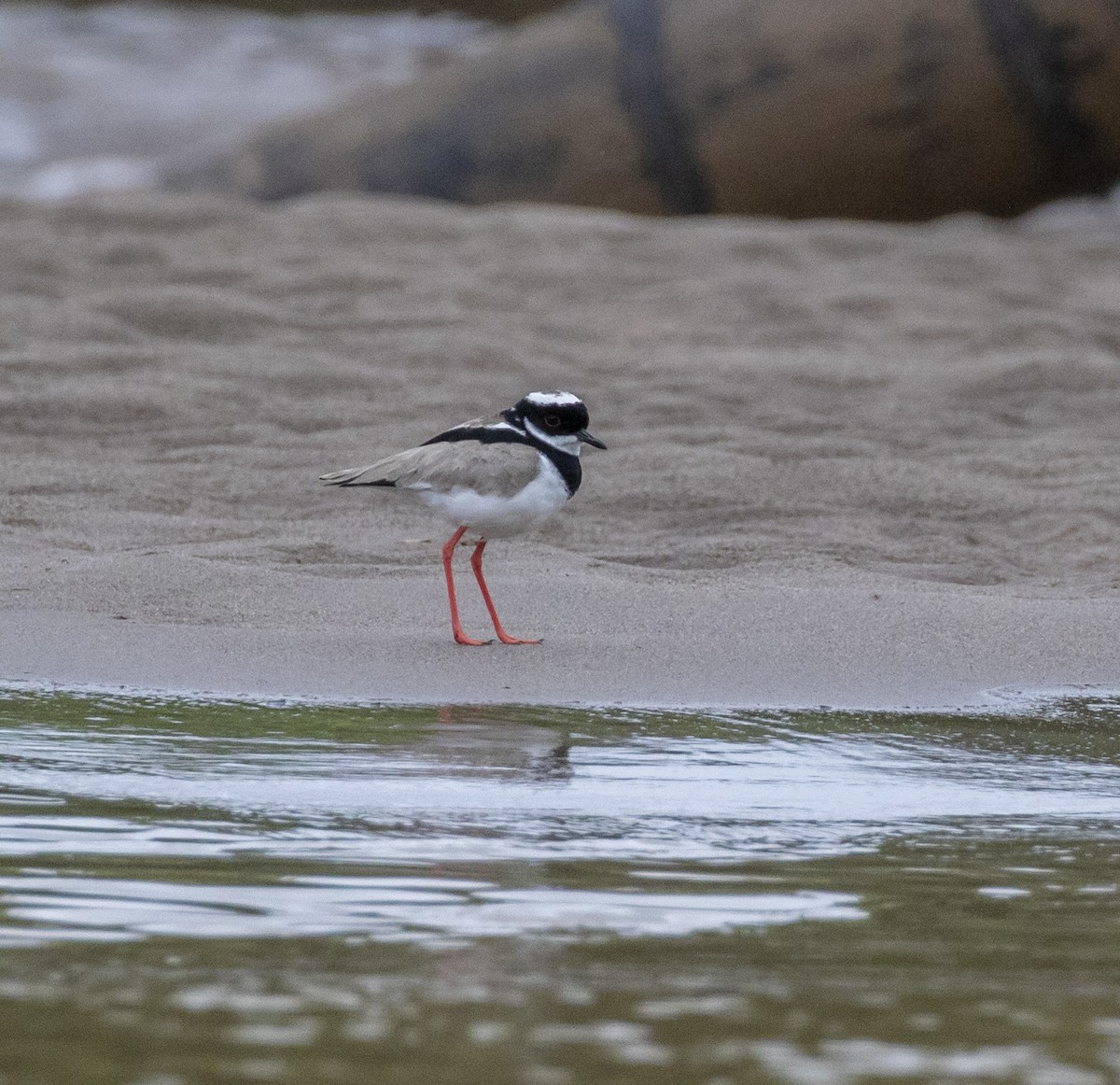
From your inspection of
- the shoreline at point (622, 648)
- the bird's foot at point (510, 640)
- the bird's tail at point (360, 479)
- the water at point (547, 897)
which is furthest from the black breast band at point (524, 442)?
the water at point (547, 897)

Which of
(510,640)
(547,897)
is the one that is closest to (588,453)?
(510,640)

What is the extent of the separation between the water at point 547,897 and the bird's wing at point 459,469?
1047 mm

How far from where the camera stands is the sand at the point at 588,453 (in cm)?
457

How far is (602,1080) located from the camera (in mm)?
2062

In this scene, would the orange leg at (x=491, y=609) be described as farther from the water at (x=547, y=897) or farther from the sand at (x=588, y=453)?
the water at (x=547, y=897)

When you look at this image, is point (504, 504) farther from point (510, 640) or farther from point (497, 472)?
point (510, 640)

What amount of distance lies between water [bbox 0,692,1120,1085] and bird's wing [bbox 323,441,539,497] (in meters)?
1.05

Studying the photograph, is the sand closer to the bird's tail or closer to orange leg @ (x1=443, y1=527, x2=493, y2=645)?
orange leg @ (x1=443, y1=527, x2=493, y2=645)

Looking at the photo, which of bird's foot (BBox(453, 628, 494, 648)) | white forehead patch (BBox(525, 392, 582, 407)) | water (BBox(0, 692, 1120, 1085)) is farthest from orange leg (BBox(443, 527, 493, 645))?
water (BBox(0, 692, 1120, 1085))

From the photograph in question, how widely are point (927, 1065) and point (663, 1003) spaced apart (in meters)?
0.33

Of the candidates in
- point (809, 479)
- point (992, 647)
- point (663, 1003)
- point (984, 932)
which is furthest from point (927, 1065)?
point (809, 479)

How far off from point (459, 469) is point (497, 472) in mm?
114

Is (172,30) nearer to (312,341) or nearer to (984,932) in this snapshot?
(312,341)

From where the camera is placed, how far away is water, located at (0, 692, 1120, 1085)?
2.17 meters
